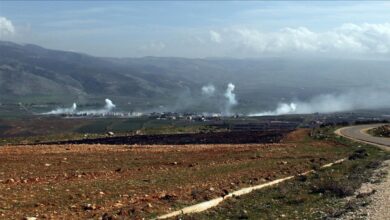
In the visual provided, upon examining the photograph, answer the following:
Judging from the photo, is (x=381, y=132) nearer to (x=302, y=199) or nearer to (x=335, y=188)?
(x=335, y=188)

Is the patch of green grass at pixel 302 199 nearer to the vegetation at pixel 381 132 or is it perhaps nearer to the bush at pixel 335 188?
the bush at pixel 335 188

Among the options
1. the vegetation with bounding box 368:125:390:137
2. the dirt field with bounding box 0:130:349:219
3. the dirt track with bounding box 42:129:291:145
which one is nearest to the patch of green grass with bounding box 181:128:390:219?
the dirt field with bounding box 0:130:349:219

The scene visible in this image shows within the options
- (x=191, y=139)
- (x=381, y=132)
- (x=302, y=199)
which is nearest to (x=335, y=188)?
(x=302, y=199)

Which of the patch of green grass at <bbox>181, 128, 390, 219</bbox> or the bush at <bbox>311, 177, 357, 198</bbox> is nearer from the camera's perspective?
the patch of green grass at <bbox>181, 128, 390, 219</bbox>

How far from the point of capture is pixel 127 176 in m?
28.1

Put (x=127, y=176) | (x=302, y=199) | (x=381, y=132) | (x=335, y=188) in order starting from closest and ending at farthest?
1. (x=302, y=199)
2. (x=335, y=188)
3. (x=127, y=176)
4. (x=381, y=132)

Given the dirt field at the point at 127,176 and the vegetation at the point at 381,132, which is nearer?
the dirt field at the point at 127,176

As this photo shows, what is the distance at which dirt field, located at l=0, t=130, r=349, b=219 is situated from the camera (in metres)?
20.3

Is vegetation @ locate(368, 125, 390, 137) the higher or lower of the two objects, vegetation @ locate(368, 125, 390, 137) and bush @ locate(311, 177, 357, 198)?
the higher

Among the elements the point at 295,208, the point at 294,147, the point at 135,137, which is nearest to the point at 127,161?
the point at 295,208

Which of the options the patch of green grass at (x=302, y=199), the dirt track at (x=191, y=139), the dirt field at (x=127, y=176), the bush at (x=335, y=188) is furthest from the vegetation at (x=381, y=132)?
the bush at (x=335, y=188)

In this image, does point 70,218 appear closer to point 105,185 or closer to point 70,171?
point 105,185

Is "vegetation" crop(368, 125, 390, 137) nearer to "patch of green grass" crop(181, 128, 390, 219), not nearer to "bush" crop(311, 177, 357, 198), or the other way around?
"patch of green grass" crop(181, 128, 390, 219)

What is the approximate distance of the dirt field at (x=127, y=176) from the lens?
20.3m
